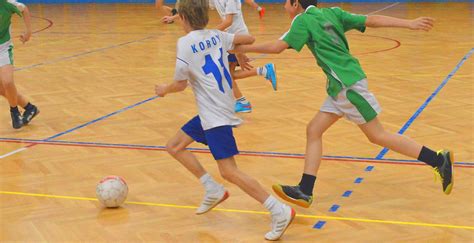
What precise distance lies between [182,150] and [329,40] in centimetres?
117

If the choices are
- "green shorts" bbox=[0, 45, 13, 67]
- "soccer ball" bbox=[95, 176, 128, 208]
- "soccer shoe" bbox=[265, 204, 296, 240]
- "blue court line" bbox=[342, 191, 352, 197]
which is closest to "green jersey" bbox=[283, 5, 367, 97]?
"blue court line" bbox=[342, 191, 352, 197]

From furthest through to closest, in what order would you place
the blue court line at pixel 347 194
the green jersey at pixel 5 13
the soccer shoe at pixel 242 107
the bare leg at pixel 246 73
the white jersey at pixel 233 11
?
1. the soccer shoe at pixel 242 107
2. the white jersey at pixel 233 11
3. the green jersey at pixel 5 13
4. the bare leg at pixel 246 73
5. the blue court line at pixel 347 194

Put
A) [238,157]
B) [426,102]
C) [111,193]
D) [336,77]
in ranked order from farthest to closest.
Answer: [426,102] → [238,157] → [111,193] → [336,77]

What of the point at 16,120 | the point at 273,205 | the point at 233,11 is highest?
the point at 233,11

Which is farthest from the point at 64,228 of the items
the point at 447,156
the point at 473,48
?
the point at 473,48

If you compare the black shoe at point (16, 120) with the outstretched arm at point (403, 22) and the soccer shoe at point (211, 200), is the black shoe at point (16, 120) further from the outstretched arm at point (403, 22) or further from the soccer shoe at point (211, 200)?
the outstretched arm at point (403, 22)

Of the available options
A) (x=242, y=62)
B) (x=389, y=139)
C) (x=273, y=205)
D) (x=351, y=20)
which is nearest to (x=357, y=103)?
(x=389, y=139)

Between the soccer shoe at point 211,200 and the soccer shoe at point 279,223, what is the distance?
1.70ft

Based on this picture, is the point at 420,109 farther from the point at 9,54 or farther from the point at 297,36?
the point at 9,54

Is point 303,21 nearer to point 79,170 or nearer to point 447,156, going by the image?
point 447,156

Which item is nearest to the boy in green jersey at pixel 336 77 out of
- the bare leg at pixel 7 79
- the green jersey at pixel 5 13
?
the green jersey at pixel 5 13

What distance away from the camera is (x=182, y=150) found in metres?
4.79

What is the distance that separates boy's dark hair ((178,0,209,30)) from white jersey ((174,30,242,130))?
0.05 metres

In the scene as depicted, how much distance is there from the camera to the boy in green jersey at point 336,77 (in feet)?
15.0
